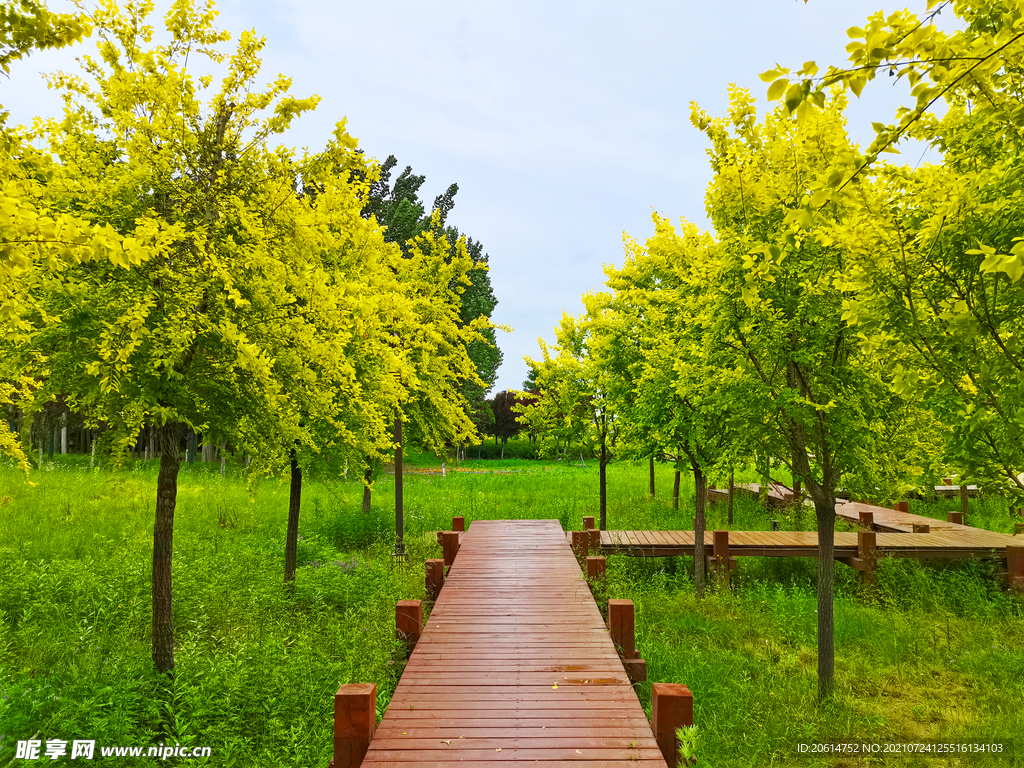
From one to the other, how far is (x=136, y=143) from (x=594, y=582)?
26.1ft

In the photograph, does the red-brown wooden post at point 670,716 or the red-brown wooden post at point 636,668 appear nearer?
the red-brown wooden post at point 670,716

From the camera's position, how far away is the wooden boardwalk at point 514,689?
4.31 meters

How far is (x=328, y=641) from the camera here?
7.61 metres

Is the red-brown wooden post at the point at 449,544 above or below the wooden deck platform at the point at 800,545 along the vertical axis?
above

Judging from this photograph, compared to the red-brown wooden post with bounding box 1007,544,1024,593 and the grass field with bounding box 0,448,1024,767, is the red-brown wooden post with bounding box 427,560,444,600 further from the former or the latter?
the red-brown wooden post with bounding box 1007,544,1024,593

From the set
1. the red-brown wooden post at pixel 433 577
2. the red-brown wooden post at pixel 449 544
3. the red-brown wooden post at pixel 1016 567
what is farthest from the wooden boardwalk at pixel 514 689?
the red-brown wooden post at pixel 1016 567

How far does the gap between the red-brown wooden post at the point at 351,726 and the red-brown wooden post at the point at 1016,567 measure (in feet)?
43.7

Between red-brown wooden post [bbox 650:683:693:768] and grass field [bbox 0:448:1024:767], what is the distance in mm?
807

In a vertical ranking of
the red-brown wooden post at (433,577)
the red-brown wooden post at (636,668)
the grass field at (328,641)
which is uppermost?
the red-brown wooden post at (433,577)

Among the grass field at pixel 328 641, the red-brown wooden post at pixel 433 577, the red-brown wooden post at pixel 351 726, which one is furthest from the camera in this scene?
the red-brown wooden post at pixel 433 577

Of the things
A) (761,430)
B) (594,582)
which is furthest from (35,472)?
(761,430)

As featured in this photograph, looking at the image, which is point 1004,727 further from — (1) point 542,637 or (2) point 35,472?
(2) point 35,472

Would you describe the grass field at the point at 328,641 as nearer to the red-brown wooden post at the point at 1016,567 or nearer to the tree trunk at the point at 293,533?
the tree trunk at the point at 293,533

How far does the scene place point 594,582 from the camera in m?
8.24
